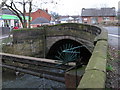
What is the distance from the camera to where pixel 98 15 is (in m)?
69.6

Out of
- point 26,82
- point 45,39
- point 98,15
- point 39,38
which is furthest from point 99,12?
point 26,82

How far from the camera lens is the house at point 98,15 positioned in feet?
225

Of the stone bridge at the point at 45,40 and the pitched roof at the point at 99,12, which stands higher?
the pitched roof at the point at 99,12

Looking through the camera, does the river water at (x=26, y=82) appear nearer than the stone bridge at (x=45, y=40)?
Yes

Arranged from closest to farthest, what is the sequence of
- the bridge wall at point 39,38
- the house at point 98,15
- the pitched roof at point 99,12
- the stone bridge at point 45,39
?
1. the bridge wall at point 39,38
2. the stone bridge at point 45,39
3. the house at point 98,15
4. the pitched roof at point 99,12

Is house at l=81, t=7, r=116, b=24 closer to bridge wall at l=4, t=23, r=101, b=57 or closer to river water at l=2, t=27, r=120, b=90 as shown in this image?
bridge wall at l=4, t=23, r=101, b=57

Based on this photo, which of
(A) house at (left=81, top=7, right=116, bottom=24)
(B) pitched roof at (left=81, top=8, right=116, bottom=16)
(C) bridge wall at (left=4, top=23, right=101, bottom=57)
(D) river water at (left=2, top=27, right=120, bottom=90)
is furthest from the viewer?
(B) pitched roof at (left=81, top=8, right=116, bottom=16)

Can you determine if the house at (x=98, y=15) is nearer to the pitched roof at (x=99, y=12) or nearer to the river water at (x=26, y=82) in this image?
the pitched roof at (x=99, y=12)

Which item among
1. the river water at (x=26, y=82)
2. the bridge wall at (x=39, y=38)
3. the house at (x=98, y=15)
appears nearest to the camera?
the river water at (x=26, y=82)

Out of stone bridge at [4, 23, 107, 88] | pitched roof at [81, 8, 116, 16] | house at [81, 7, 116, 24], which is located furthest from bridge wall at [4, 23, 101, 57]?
pitched roof at [81, 8, 116, 16]

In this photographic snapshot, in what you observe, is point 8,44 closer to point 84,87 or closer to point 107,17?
point 84,87

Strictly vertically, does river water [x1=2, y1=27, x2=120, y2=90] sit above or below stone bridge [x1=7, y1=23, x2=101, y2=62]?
below

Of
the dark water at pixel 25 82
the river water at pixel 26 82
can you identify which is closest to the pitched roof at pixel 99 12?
the river water at pixel 26 82

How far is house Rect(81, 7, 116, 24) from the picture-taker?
225 ft
